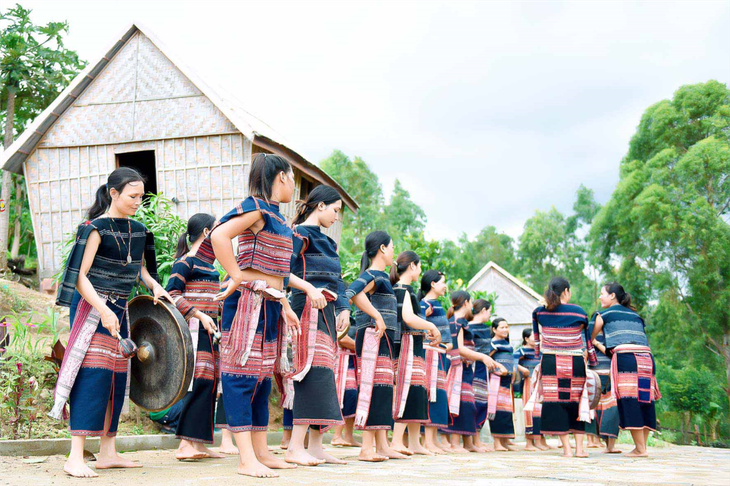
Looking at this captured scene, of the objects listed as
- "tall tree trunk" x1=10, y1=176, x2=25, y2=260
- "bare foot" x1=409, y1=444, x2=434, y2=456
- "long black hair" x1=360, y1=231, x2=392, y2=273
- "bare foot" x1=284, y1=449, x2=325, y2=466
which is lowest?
"bare foot" x1=409, y1=444, x2=434, y2=456

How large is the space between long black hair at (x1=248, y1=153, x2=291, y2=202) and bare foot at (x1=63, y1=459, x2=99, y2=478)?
1.83 metres

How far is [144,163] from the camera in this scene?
1667cm

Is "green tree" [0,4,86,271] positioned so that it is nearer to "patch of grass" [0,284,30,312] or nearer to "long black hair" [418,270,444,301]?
"patch of grass" [0,284,30,312]

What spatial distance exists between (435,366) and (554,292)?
1.40m

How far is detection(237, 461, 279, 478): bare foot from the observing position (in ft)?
12.3

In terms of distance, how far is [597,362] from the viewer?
26.6 ft

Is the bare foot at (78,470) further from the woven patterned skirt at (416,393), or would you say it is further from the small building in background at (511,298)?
the small building in background at (511,298)

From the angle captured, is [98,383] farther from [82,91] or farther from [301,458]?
[82,91]

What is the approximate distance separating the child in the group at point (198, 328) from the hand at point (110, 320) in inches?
25.5

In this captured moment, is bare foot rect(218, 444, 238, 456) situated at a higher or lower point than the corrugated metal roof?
lower

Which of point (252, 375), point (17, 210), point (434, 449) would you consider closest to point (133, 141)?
point (17, 210)

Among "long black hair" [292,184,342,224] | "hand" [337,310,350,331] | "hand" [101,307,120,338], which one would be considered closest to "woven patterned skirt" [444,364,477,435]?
"hand" [337,310,350,331]

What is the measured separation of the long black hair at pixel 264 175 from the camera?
4.27 metres

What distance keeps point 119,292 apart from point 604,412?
5.62 meters
